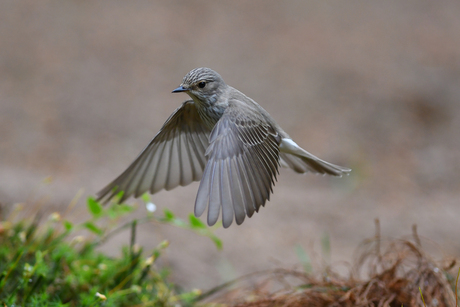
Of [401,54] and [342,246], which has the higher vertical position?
[401,54]

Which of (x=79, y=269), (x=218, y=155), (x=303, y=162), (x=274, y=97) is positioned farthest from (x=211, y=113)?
(x=274, y=97)

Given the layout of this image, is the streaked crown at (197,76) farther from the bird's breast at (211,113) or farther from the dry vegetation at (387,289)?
the dry vegetation at (387,289)

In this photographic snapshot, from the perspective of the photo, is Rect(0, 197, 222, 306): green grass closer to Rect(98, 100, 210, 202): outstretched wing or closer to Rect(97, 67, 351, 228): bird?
Rect(98, 100, 210, 202): outstretched wing

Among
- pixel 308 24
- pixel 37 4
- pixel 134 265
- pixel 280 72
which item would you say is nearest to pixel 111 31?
pixel 37 4

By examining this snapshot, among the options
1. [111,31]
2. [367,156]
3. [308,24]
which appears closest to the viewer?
[367,156]

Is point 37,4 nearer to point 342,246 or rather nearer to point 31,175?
point 31,175

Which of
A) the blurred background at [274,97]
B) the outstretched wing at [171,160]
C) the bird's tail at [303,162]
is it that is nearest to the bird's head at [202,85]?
the outstretched wing at [171,160]
